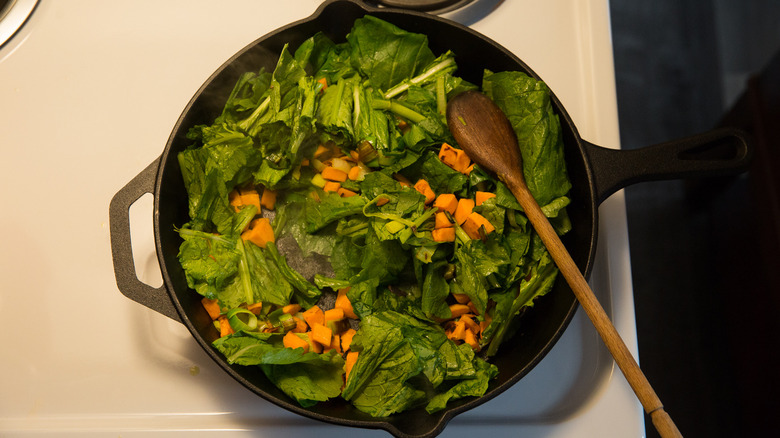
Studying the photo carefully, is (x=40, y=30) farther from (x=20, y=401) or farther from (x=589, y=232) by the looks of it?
(x=589, y=232)

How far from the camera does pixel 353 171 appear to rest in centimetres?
116

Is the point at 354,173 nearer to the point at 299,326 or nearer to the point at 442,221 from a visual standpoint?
the point at 442,221

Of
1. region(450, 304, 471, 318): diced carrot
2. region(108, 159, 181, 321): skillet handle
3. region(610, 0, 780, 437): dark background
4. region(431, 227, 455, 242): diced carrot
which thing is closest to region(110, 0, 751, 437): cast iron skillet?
region(108, 159, 181, 321): skillet handle

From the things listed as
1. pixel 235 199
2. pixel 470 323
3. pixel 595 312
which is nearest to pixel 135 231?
pixel 235 199

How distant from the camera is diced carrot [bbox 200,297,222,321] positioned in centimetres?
108

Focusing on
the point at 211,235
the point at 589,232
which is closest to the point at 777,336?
the point at 589,232

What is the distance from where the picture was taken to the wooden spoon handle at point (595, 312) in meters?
0.85

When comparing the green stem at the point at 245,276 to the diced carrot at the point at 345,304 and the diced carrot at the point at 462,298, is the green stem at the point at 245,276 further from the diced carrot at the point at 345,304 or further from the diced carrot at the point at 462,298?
the diced carrot at the point at 462,298

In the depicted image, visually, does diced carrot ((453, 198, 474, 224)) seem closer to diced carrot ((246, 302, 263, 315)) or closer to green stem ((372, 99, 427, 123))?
green stem ((372, 99, 427, 123))

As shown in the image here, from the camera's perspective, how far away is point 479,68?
1.14 meters

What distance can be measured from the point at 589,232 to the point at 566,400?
0.36m

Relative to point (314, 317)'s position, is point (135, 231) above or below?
above

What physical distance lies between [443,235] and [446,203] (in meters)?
0.06

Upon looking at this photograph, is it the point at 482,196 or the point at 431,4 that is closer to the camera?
the point at 482,196
